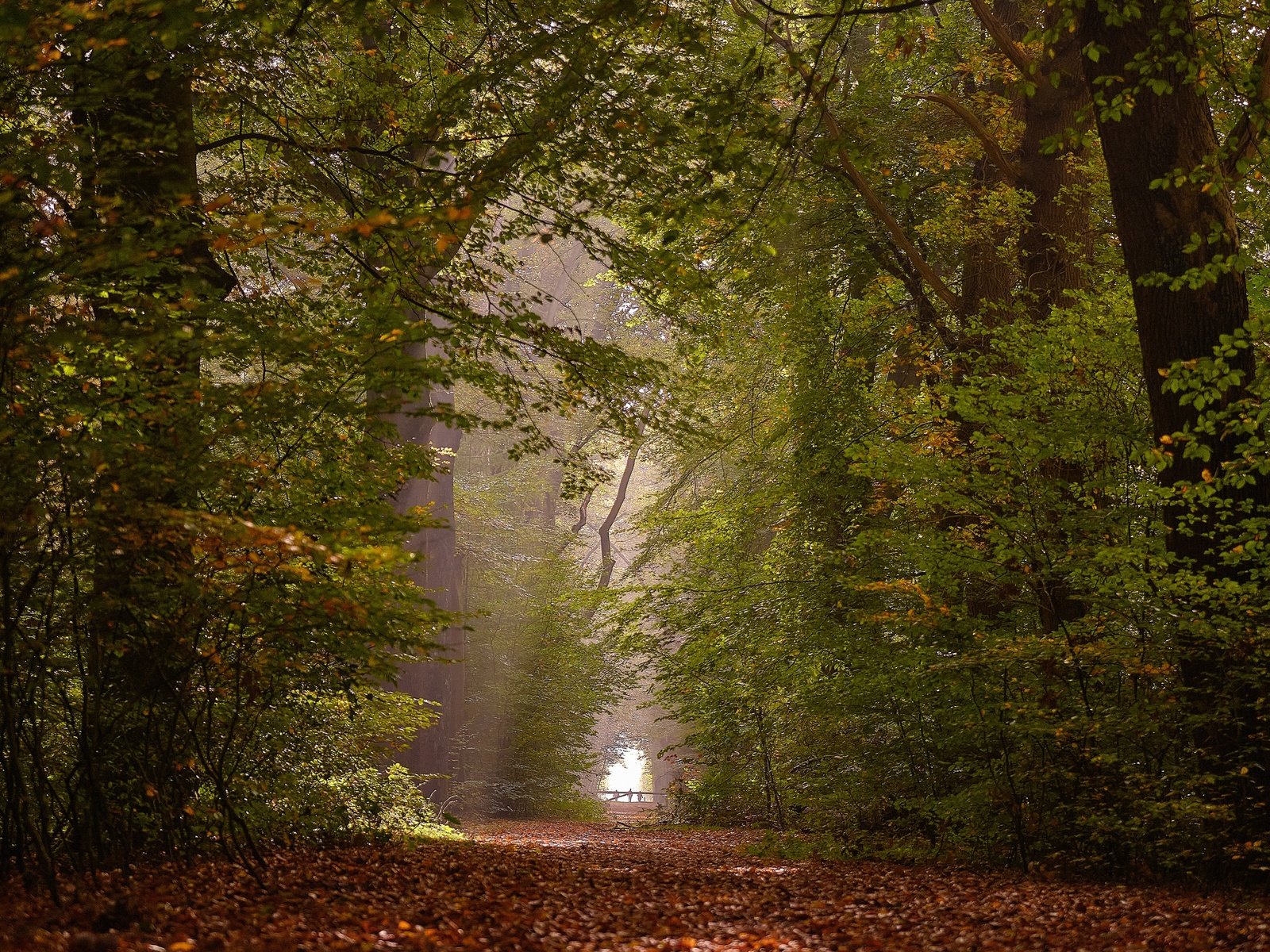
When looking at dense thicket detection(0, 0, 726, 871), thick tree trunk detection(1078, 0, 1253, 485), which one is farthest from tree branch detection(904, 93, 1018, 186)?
dense thicket detection(0, 0, 726, 871)

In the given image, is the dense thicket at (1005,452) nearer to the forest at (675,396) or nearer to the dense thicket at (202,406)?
the forest at (675,396)

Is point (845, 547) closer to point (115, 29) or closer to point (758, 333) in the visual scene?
point (758, 333)

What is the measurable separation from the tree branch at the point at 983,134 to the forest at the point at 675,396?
0.08 meters

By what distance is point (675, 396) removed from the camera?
8125mm

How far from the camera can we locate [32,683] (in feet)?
14.3

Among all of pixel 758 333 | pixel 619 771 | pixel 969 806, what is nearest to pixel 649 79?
pixel 758 333

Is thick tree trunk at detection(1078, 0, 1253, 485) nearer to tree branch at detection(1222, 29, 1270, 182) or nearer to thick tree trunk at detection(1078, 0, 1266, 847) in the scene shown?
thick tree trunk at detection(1078, 0, 1266, 847)

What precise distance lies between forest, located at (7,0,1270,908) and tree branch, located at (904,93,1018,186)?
77 mm

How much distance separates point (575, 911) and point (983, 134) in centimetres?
814

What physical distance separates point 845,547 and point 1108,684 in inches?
142

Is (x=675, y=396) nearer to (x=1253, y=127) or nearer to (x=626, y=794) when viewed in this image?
(x=1253, y=127)

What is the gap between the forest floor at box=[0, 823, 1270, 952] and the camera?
3.79 meters

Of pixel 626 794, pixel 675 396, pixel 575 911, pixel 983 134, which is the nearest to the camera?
pixel 575 911

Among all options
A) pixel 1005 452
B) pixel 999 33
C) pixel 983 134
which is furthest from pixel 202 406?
pixel 983 134
